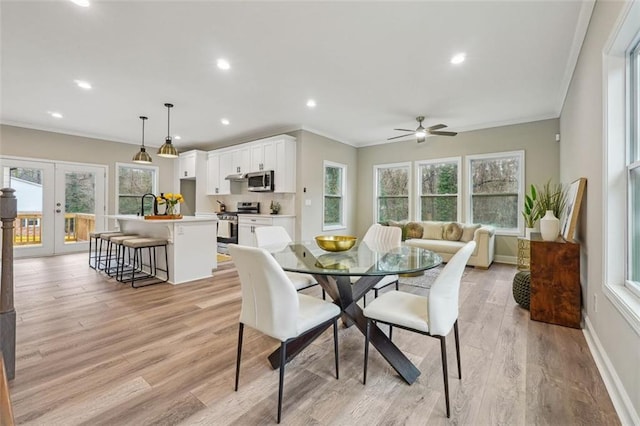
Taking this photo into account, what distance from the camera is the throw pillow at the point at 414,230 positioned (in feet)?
18.6

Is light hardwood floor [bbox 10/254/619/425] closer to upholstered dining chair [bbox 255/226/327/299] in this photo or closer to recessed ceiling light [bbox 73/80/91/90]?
upholstered dining chair [bbox 255/226/327/299]

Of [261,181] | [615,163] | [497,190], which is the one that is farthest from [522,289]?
[261,181]

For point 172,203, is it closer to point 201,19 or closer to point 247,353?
point 201,19

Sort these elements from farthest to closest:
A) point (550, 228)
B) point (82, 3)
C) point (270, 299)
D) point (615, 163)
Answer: point (550, 228)
point (82, 3)
point (615, 163)
point (270, 299)

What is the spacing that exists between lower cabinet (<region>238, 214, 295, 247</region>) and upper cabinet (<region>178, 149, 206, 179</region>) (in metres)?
2.04

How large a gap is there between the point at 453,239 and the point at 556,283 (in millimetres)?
2696

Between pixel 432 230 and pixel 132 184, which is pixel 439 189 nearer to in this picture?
pixel 432 230

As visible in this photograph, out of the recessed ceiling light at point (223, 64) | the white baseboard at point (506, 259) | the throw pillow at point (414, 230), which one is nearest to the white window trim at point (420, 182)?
the throw pillow at point (414, 230)

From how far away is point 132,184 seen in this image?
278 inches

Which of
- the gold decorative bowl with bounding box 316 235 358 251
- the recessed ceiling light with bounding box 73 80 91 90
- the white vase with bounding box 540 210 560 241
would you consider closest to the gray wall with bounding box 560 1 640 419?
the white vase with bounding box 540 210 560 241

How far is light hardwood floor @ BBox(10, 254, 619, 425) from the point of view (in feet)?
4.92

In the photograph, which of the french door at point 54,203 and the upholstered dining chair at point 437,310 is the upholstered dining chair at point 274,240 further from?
the french door at point 54,203

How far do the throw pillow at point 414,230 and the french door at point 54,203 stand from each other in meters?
6.11

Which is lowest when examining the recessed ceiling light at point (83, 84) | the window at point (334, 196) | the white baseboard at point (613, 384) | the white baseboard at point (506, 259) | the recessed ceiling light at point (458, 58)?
the white baseboard at point (613, 384)
